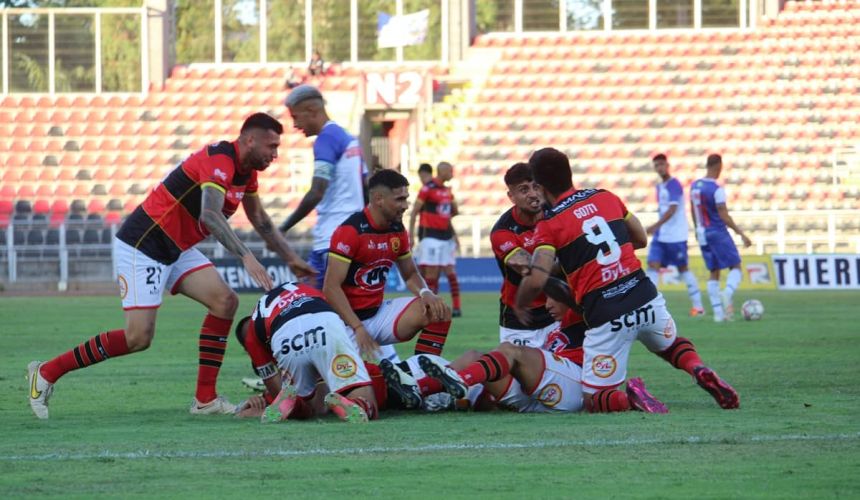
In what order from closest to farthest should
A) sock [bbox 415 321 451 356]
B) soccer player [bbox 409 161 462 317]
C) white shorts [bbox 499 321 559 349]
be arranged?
sock [bbox 415 321 451 356], white shorts [bbox 499 321 559 349], soccer player [bbox 409 161 462 317]

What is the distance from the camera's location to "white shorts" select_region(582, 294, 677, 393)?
8.83 m

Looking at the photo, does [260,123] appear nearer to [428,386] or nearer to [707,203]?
[428,386]

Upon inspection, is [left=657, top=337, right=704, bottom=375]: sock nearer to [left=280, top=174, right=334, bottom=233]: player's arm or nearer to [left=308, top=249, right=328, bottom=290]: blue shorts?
[left=308, top=249, right=328, bottom=290]: blue shorts

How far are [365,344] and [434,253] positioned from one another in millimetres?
12786

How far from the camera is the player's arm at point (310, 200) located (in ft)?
35.3

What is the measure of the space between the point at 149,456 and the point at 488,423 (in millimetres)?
2177

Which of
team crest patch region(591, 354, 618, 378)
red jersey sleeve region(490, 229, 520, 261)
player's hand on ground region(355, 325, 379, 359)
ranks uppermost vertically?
red jersey sleeve region(490, 229, 520, 261)

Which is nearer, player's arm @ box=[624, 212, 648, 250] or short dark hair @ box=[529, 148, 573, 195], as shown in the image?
short dark hair @ box=[529, 148, 573, 195]

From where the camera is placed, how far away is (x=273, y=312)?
8.90 meters

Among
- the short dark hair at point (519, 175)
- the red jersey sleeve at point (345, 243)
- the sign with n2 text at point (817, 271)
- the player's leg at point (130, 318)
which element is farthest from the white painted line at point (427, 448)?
the sign with n2 text at point (817, 271)

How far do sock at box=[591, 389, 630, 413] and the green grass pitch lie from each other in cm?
25

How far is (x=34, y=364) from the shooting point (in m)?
9.34

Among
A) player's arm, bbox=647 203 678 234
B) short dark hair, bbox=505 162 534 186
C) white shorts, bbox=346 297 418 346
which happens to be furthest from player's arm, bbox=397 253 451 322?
player's arm, bbox=647 203 678 234

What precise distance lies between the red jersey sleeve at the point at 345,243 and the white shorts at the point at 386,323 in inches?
18.2
